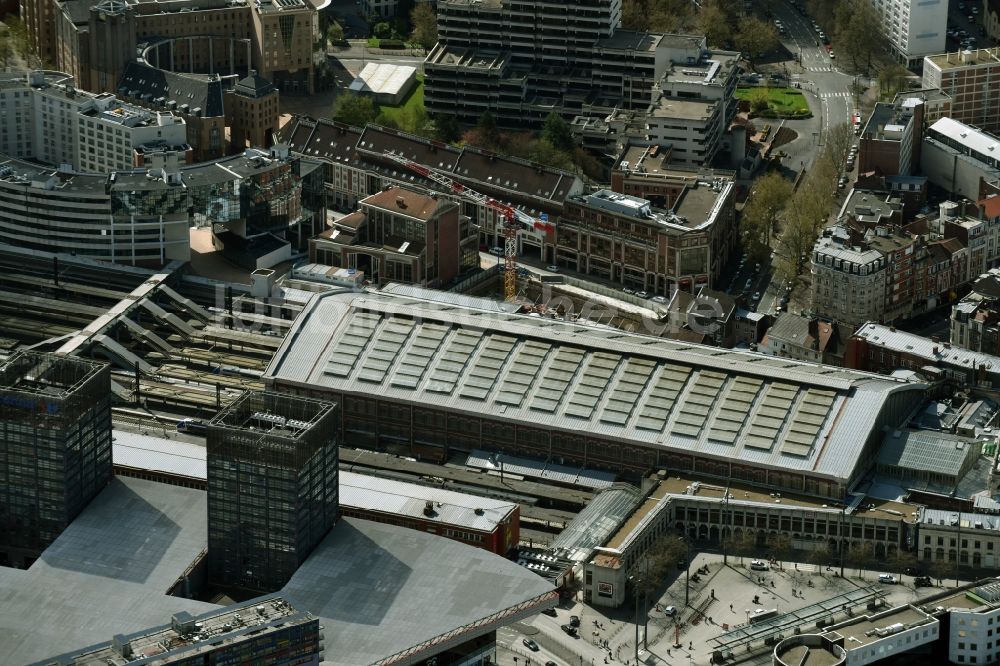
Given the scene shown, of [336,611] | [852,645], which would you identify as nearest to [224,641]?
[336,611]

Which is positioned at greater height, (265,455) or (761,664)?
(265,455)

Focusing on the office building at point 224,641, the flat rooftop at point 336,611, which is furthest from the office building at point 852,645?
the office building at point 224,641

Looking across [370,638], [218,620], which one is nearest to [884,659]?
[370,638]

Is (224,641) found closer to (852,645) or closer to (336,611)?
(336,611)

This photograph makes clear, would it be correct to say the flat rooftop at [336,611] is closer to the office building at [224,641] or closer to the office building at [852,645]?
the office building at [224,641]

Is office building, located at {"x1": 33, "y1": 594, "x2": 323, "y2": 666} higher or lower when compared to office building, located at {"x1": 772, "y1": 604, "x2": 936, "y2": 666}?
higher

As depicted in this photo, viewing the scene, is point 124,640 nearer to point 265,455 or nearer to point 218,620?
point 218,620

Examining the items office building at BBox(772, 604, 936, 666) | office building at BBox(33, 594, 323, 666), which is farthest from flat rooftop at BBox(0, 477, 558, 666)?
office building at BBox(772, 604, 936, 666)

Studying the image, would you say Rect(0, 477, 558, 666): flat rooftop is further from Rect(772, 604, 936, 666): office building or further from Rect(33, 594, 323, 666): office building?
Rect(772, 604, 936, 666): office building
